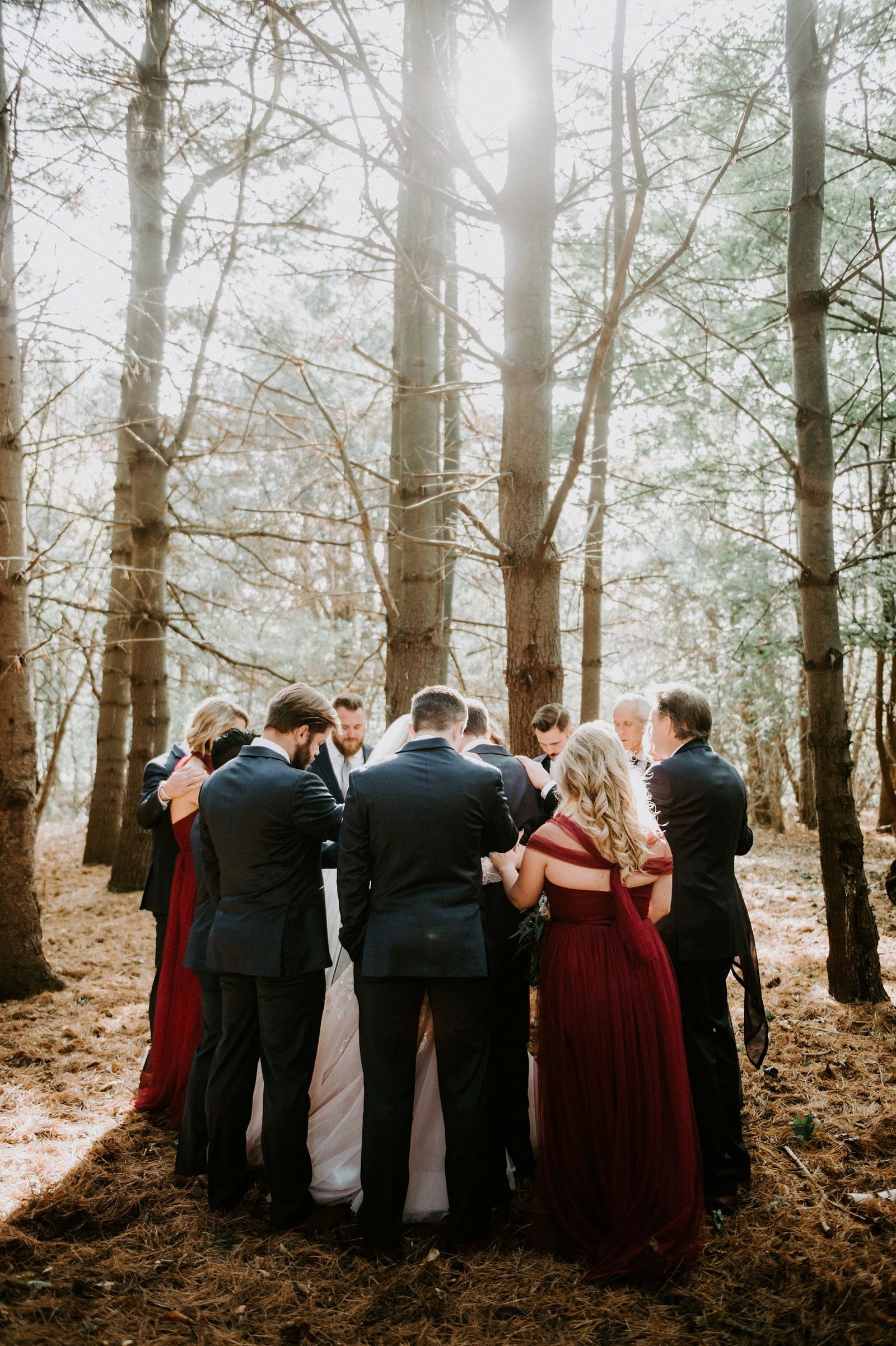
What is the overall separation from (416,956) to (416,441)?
4.92 m

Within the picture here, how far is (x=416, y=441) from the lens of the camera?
7352 millimetres

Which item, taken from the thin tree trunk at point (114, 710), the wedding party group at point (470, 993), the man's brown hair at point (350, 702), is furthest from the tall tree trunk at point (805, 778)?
the wedding party group at point (470, 993)

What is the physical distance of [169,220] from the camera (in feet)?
35.0

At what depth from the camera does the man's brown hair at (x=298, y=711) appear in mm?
3924

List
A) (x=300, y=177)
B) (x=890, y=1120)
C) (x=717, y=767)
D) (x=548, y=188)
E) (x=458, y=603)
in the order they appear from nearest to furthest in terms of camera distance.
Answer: (x=717, y=767)
(x=890, y=1120)
(x=548, y=188)
(x=300, y=177)
(x=458, y=603)

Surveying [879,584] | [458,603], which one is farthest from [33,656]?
[458,603]

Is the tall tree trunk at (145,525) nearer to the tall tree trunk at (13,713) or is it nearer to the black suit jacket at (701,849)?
the tall tree trunk at (13,713)

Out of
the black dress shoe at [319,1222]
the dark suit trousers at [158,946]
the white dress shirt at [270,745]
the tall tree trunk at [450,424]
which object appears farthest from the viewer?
the tall tree trunk at [450,424]

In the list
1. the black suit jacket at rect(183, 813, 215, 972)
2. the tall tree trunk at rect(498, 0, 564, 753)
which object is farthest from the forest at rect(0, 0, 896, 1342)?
the black suit jacket at rect(183, 813, 215, 972)

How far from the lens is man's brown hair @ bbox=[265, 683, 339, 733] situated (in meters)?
3.92

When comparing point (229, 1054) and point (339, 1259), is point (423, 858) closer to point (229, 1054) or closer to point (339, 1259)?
point (229, 1054)

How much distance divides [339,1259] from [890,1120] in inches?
106

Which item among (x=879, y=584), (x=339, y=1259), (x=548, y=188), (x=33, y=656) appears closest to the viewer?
(x=339, y=1259)

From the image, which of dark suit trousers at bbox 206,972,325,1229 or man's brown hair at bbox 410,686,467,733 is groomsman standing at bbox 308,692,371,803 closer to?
dark suit trousers at bbox 206,972,325,1229
